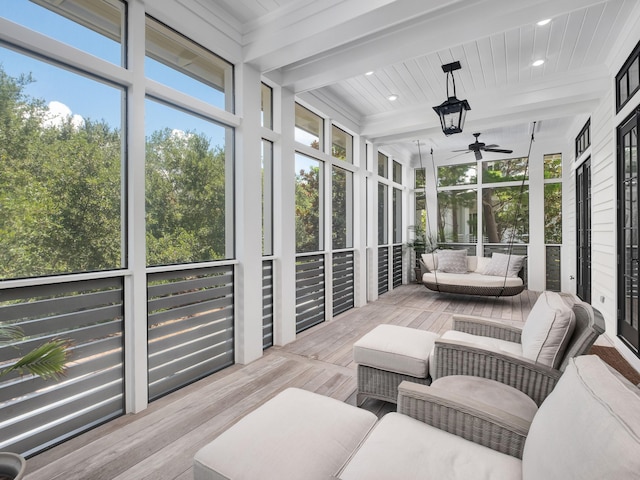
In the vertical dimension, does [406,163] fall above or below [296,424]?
above

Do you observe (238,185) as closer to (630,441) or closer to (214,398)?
(214,398)

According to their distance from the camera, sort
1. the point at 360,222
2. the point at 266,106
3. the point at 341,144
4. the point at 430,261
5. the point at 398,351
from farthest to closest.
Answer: the point at 430,261 < the point at 360,222 < the point at 341,144 < the point at 266,106 < the point at 398,351

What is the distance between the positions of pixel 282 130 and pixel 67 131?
2067mm

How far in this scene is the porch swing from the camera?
226 inches

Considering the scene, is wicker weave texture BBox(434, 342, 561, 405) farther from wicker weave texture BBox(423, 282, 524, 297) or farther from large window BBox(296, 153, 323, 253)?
wicker weave texture BBox(423, 282, 524, 297)

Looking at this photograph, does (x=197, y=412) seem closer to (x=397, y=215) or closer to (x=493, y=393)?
(x=493, y=393)

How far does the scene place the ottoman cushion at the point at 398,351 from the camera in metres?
2.19

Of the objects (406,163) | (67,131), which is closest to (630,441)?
(67,131)

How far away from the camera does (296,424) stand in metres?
1.40

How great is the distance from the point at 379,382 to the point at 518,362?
3.04 feet

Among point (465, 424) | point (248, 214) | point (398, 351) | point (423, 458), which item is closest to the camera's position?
point (423, 458)

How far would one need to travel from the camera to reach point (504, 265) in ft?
20.4

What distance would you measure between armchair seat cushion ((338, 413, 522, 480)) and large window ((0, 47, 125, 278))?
1996 millimetres

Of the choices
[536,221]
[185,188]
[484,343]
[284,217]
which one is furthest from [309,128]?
[536,221]
